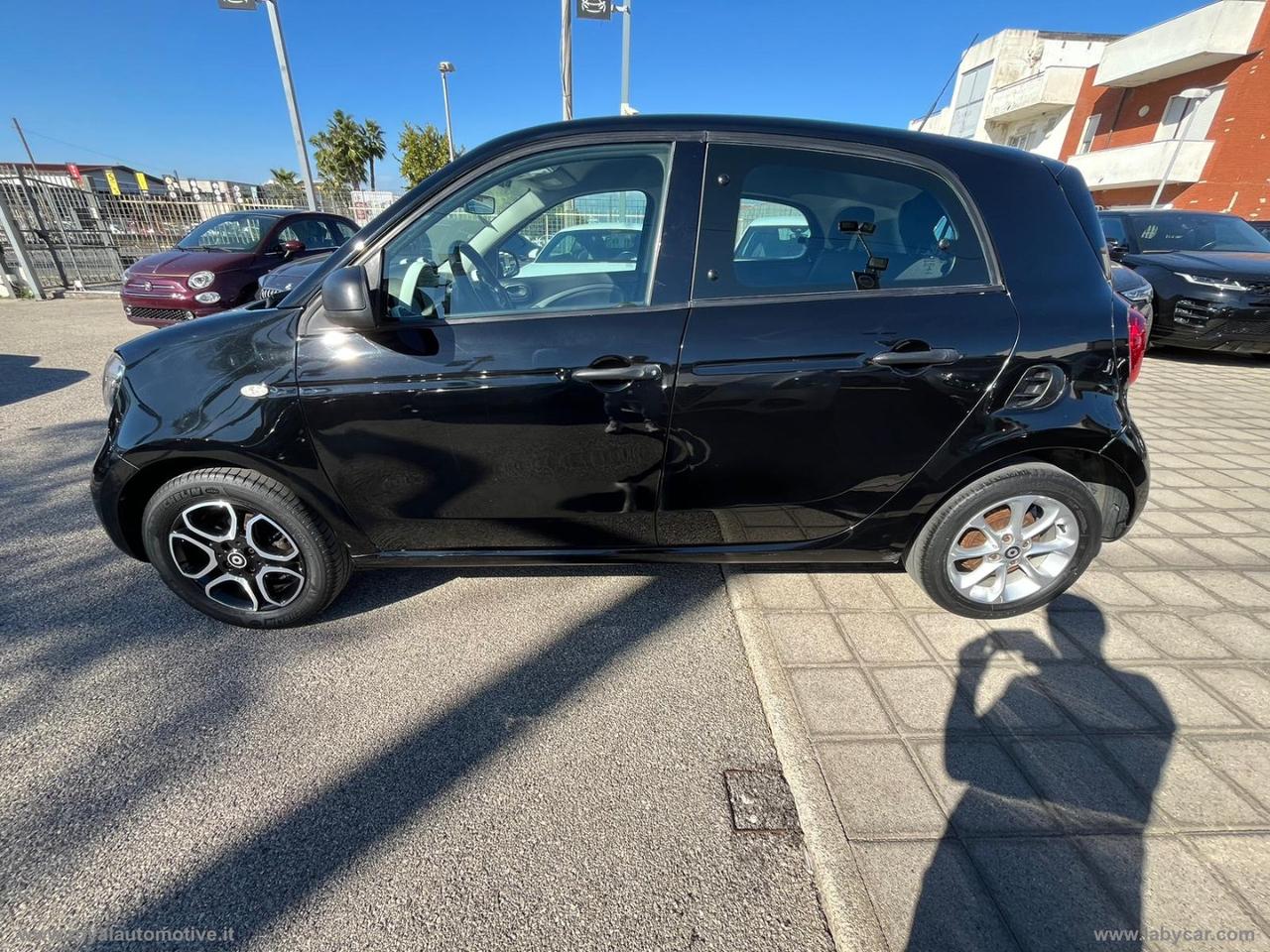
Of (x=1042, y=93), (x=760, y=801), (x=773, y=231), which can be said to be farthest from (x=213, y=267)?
(x=1042, y=93)

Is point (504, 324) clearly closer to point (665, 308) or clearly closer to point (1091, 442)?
point (665, 308)

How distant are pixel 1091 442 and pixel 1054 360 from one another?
41 cm

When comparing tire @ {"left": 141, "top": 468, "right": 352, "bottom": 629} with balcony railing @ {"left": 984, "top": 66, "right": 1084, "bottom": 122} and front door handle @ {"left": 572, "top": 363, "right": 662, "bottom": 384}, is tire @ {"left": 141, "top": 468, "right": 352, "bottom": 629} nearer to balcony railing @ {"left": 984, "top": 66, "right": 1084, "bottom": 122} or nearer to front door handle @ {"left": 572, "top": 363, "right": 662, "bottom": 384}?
front door handle @ {"left": 572, "top": 363, "right": 662, "bottom": 384}

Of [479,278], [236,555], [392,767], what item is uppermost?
[479,278]

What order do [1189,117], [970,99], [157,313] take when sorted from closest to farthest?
[157,313] → [1189,117] → [970,99]

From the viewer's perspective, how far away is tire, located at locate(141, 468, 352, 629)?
206cm

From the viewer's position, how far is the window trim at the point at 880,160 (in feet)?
6.16

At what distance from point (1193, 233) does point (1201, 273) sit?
1681 mm

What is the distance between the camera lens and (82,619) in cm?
230

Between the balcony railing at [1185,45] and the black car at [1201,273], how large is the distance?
53.5 feet

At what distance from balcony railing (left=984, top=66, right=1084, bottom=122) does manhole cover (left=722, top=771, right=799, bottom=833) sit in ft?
107

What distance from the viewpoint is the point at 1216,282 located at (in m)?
6.43

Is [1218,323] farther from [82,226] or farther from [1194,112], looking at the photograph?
[82,226]

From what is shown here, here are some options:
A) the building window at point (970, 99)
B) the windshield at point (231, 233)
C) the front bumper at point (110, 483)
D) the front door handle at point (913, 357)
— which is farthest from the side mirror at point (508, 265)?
the building window at point (970, 99)
